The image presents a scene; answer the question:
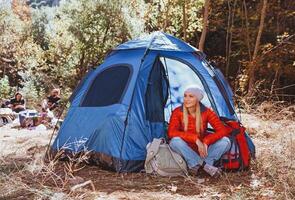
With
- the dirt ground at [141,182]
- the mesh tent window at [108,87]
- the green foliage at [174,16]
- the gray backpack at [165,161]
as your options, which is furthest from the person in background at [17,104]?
the gray backpack at [165,161]

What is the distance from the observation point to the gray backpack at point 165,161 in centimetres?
450

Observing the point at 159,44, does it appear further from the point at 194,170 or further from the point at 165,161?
the point at 194,170

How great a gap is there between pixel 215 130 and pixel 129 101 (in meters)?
1.01

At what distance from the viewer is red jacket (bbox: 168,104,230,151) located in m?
4.55

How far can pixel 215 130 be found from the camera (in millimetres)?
4672

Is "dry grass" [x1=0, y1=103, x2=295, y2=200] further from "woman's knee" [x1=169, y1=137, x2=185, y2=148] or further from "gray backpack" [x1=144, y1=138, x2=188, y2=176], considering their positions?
"woman's knee" [x1=169, y1=137, x2=185, y2=148]

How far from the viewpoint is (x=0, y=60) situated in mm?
14461

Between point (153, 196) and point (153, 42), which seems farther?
point (153, 42)

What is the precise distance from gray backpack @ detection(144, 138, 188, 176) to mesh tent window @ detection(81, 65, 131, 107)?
30.3 inches

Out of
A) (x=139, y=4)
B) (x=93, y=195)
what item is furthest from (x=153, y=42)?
(x=139, y=4)

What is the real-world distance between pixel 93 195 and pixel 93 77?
1950 millimetres

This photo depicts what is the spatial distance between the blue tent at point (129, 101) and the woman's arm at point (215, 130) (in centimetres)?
54

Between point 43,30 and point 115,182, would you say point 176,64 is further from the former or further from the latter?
point 43,30

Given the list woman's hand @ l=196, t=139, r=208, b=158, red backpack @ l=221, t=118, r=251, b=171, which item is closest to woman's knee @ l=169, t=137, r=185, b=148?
woman's hand @ l=196, t=139, r=208, b=158
